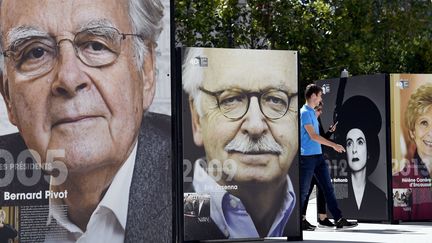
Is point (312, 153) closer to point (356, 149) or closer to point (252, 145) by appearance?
point (356, 149)

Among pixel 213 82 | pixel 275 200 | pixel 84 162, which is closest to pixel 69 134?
→ pixel 84 162

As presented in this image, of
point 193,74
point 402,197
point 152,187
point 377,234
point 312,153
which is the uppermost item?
point 193,74

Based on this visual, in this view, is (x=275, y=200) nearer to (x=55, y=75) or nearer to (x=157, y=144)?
(x=157, y=144)

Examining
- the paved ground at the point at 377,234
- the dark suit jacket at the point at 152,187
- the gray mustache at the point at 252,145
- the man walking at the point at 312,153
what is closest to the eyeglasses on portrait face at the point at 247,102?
the gray mustache at the point at 252,145

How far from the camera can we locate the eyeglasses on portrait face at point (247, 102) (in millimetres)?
10070

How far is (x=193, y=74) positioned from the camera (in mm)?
9906

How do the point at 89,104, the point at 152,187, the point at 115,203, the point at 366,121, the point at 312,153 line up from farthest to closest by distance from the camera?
the point at 366,121 → the point at 312,153 → the point at 152,187 → the point at 115,203 → the point at 89,104

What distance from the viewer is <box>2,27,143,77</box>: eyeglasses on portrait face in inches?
300

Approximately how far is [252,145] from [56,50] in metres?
3.05

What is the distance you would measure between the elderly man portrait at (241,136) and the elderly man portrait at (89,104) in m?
1.89

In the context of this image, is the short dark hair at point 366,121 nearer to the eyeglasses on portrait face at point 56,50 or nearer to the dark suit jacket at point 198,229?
the dark suit jacket at point 198,229

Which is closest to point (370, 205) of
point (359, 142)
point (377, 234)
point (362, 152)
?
point (362, 152)

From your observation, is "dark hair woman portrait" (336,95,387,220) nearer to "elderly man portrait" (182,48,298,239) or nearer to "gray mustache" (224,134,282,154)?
"elderly man portrait" (182,48,298,239)

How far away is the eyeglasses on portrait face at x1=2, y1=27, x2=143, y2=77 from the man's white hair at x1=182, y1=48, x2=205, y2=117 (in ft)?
6.55
